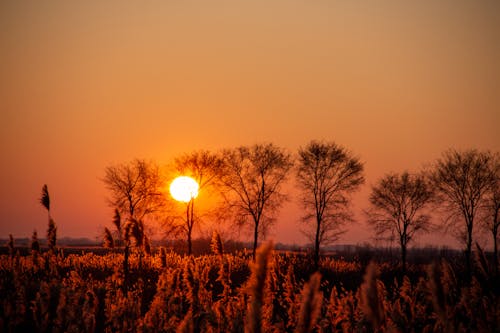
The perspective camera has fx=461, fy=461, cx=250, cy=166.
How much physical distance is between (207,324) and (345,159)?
43.1 m

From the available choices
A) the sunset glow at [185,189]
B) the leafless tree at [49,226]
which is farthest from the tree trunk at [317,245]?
the leafless tree at [49,226]

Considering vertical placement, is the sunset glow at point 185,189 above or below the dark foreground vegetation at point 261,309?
above

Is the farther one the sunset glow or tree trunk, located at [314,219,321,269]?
the sunset glow

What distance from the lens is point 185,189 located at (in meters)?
50.1

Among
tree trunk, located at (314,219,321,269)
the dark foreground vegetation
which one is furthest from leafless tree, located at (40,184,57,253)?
tree trunk, located at (314,219,321,269)

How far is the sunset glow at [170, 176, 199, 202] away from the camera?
49.9 meters

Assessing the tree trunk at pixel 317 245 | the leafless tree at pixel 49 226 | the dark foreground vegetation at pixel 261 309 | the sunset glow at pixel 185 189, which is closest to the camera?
the dark foreground vegetation at pixel 261 309

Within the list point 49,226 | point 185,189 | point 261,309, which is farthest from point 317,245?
point 261,309

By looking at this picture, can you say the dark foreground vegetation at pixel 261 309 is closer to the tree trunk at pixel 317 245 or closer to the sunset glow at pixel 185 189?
the tree trunk at pixel 317 245

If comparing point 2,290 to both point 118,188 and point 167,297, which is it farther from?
point 118,188

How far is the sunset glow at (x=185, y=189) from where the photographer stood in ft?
164

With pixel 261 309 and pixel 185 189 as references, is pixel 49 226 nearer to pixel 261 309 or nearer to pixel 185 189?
pixel 261 309

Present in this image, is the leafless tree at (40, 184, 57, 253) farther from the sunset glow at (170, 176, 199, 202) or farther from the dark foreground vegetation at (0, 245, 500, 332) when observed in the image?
the sunset glow at (170, 176, 199, 202)

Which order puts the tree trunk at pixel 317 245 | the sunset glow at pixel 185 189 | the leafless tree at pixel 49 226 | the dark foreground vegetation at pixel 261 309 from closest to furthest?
the dark foreground vegetation at pixel 261 309, the leafless tree at pixel 49 226, the tree trunk at pixel 317 245, the sunset glow at pixel 185 189
